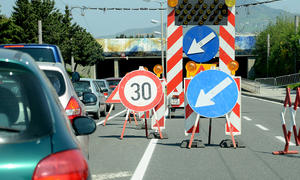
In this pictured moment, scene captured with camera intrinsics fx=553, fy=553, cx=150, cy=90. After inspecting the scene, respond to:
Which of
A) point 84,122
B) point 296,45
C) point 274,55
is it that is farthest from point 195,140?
point 274,55

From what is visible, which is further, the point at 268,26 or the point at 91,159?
the point at 268,26

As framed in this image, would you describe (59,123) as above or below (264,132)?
above

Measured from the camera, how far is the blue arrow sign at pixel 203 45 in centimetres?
1212

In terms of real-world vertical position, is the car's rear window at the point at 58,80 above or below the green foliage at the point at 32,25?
below

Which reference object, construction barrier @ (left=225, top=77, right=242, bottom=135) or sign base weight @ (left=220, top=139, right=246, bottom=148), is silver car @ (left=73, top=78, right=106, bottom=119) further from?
sign base weight @ (left=220, top=139, right=246, bottom=148)

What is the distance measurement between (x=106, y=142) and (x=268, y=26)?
66.3 metres

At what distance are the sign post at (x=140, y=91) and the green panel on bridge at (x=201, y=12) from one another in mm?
2254

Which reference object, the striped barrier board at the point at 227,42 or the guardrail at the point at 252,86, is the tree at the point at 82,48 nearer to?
the guardrail at the point at 252,86

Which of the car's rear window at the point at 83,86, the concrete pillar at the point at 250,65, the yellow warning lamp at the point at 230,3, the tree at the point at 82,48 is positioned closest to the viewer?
the yellow warning lamp at the point at 230,3

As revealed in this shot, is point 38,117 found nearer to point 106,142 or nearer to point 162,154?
point 162,154

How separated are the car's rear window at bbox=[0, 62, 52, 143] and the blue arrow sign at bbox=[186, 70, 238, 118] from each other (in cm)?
676

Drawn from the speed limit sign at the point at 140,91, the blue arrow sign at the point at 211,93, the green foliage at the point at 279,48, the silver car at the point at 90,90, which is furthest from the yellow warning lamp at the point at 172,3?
the green foliage at the point at 279,48

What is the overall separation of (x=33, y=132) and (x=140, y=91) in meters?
8.99

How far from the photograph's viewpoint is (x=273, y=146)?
10.0 meters
